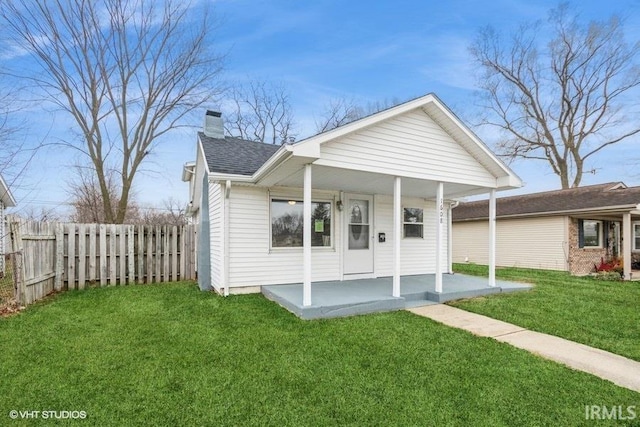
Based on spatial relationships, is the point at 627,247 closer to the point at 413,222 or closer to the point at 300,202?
the point at 413,222

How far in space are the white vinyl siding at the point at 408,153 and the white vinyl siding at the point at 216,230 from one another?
9.37ft

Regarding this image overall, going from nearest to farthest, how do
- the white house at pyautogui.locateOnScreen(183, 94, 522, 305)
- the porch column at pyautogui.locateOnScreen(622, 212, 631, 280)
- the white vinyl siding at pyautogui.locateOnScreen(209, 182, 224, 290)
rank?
the white house at pyautogui.locateOnScreen(183, 94, 522, 305), the white vinyl siding at pyautogui.locateOnScreen(209, 182, 224, 290), the porch column at pyautogui.locateOnScreen(622, 212, 631, 280)

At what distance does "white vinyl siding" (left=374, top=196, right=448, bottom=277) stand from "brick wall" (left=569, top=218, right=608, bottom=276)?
6536mm

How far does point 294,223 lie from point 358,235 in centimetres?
175

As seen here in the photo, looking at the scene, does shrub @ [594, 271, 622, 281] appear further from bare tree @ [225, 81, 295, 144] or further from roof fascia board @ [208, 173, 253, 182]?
bare tree @ [225, 81, 295, 144]

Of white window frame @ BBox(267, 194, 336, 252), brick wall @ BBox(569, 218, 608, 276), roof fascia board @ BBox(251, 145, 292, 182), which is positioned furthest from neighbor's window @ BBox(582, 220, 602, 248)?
roof fascia board @ BBox(251, 145, 292, 182)

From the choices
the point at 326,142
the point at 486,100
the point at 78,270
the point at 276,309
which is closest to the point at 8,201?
the point at 78,270

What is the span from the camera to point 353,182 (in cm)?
701

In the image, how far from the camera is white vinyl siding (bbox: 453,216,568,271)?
42.3 ft

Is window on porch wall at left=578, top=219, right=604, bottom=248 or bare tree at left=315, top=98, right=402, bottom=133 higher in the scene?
bare tree at left=315, top=98, right=402, bottom=133

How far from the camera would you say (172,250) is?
352 inches

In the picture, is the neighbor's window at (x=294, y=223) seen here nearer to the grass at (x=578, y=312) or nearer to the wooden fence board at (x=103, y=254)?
the grass at (x=578, y=312)

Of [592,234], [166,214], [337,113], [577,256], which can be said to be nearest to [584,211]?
[577,256]

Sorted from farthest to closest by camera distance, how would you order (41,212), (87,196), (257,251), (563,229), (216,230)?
(87,196) → (41,212) → (563,229) → (216,230) → (257,251)
